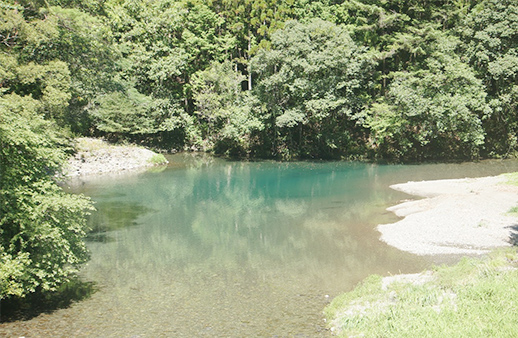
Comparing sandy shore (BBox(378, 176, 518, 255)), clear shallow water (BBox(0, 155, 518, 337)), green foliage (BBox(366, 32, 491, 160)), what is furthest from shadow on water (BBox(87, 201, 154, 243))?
green foliage (BBox(366, 32, 491, 160))

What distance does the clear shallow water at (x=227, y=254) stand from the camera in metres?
12.6

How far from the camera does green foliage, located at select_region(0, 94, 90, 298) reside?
39.1ft

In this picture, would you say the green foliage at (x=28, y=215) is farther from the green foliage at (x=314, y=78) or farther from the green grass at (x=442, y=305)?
the green foliage at (x=314, y=78)

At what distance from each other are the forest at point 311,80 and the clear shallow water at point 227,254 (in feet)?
29.2

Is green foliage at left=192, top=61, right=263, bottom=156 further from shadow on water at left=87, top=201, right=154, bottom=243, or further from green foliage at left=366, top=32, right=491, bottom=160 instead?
shadow on water at left=87, top=201, right=154, bottom=243

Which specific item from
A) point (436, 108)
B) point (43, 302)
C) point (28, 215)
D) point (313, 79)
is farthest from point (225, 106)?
point (28, 215)

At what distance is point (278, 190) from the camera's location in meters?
33.3

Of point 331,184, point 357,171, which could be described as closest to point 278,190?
point 331,184

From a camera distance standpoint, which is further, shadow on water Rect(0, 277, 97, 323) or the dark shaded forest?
the dark shaded forest

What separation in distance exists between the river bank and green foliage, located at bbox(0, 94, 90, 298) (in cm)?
2740

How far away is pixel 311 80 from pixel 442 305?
36.9 metres

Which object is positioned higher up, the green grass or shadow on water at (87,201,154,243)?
the green grass

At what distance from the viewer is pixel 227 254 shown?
754 inches

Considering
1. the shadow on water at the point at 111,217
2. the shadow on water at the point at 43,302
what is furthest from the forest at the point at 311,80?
the shadow on water at the point at 43,302
